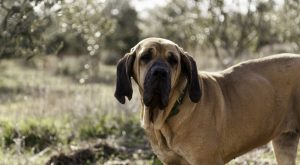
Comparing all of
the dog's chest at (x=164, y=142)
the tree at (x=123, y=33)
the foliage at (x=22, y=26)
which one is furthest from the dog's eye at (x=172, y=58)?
the tree at (x=123, y=33)

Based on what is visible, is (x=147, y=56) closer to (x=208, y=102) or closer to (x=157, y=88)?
(x=157, y=88)

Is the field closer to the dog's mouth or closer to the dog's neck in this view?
the dog's neck

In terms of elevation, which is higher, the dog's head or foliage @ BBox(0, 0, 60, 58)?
the dog's head

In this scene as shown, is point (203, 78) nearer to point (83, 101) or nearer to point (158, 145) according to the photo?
point (158, 145)

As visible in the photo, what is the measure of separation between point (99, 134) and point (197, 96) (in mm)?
4857

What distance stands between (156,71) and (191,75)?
395 millimetres

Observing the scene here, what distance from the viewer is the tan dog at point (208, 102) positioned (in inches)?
207

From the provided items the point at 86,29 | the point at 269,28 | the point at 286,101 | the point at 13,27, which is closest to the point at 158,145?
the point at 286,101

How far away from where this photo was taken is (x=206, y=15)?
14109 millimetres

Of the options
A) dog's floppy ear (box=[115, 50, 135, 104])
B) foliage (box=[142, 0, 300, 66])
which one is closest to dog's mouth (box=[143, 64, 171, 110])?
dog's floppy ear (box=[115, 50, 135, 104])

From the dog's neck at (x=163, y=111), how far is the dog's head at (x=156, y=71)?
2.7 inches

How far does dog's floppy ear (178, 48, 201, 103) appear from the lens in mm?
5246

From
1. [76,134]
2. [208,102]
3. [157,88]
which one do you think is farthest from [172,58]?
[76,134]

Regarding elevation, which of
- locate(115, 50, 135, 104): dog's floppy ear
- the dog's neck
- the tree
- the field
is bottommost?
the tree
